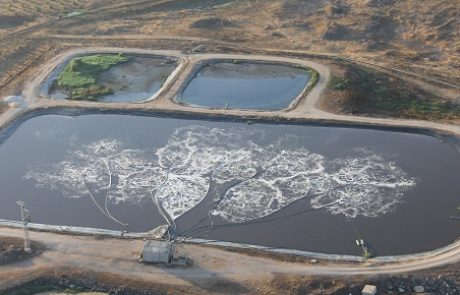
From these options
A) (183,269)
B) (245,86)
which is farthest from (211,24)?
(183,269)

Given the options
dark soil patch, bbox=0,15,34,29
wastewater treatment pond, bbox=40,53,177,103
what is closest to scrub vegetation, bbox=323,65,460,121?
wastewater treatment pond, bbox=40,53,177,103

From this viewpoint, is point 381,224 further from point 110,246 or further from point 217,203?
point 110,246

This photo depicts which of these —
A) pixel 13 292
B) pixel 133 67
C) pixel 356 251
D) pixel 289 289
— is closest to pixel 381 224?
pixel 356 251

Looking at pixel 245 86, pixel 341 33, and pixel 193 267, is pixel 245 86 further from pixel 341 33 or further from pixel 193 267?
pixel 193 267

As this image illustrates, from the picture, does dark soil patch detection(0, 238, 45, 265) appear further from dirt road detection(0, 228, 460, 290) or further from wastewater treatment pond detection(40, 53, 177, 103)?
wastewater treatment pond detection(40, 53, 177, 103)

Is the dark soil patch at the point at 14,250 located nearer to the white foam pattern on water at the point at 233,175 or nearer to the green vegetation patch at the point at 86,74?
the white foam pattern on water at the point at 233,175
